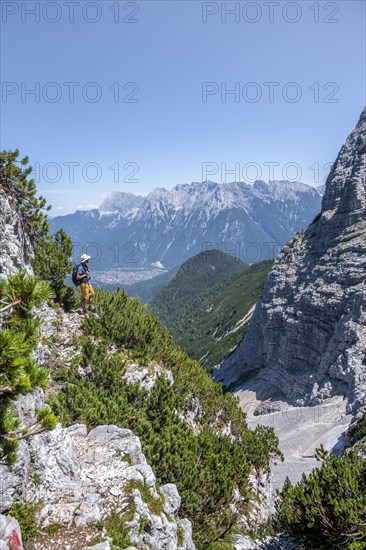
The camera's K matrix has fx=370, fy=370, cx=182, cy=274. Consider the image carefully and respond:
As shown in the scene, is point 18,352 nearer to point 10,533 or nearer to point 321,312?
point 10,533

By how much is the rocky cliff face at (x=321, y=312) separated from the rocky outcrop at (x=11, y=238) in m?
49.6

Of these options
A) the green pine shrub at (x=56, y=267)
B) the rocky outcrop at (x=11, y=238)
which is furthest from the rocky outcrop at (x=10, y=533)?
the green pine shrub at (x=56, y=267)

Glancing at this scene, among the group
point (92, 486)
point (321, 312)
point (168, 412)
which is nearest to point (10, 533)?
point (92, 486)

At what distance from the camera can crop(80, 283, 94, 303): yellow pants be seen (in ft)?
74.4

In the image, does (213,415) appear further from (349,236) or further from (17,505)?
(349,236)

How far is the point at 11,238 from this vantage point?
16.0m

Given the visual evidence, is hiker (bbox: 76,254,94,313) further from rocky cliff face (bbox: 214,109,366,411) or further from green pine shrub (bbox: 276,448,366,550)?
rocky cliff face (bbox: 214,109,366,411)

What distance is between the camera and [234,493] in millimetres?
17891

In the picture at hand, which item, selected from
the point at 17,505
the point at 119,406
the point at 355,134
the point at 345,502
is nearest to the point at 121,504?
the point at 17,505

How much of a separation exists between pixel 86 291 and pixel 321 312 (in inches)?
2284

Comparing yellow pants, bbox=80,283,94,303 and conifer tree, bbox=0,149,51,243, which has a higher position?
conifer tree, bbox=0,149,51,243

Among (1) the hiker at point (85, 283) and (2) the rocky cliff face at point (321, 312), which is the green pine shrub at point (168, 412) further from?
(2) the rocky cliff face at point (321, 312)

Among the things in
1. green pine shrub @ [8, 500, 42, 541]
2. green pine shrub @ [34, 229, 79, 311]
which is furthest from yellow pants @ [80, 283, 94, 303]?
green pine shrub @ [8, 500, 42, 541]

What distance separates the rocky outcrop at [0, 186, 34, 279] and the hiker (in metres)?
2.95
